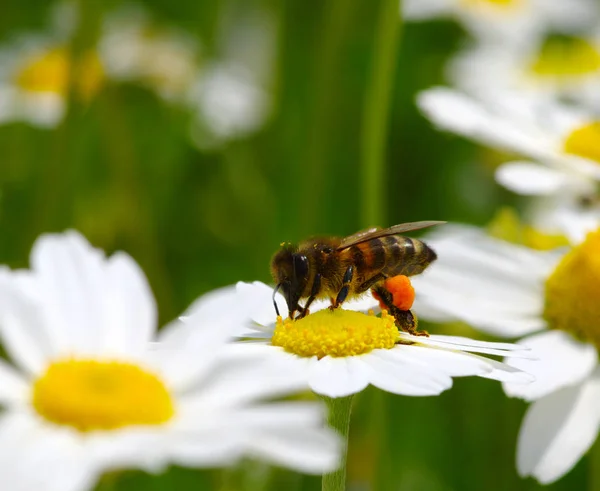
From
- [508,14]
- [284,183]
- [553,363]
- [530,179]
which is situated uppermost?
[508,14]

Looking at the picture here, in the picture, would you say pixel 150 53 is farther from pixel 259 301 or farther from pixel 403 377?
pixel 403 377

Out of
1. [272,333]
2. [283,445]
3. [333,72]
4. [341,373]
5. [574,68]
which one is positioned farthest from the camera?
[574,68]

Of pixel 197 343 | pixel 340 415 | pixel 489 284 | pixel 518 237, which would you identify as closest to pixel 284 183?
pixel 518 237

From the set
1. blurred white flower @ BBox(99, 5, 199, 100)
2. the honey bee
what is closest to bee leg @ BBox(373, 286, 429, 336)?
the honey bee

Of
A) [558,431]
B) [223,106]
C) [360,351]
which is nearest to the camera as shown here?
[360,351]

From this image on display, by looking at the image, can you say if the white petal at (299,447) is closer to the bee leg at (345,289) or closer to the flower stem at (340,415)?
the flower stem at (340,415)

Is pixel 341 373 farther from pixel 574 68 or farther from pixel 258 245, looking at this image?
pixel 574 68

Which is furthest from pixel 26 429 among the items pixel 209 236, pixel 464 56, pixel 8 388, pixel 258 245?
pixel 464 56
